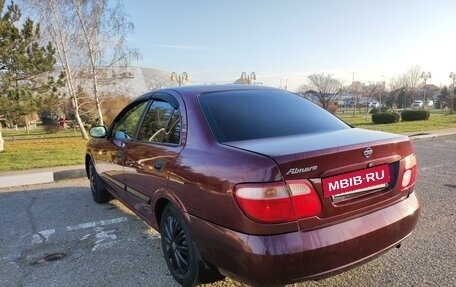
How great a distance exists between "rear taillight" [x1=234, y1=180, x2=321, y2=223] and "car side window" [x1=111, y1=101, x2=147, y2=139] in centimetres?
203

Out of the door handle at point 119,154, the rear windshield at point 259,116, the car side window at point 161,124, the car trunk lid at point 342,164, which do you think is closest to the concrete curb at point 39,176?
the door handle at point 119,154

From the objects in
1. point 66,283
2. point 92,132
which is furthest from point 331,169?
point 92,132

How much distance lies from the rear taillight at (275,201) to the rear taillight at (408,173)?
953mm

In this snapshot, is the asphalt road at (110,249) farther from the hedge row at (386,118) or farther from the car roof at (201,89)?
the hedge row at (386,118)

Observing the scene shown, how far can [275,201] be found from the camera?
203 centimetres

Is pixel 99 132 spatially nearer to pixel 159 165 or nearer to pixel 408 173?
pixel 159 165

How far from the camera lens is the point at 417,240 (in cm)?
364

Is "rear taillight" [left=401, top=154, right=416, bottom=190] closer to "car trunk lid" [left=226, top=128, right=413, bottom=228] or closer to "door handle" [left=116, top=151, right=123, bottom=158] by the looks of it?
"car trunk lid" [left=226, top=128, right=413, bottom=228]

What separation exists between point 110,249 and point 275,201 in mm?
2309

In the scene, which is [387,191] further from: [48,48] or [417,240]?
[48,48]

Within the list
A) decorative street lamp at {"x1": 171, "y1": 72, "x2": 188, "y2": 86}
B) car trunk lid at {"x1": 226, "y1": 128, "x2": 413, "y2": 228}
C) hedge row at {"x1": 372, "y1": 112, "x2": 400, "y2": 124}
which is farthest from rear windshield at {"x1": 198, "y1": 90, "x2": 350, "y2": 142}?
→ decorative street lamp at {"x1": 171, "y1": 72, "x2": 188, "y2": 86}

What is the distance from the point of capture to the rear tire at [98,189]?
16.8ft

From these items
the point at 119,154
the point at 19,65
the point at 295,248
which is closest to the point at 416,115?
the point at 19,65

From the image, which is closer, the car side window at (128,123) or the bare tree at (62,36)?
the car side window at (128,123)
